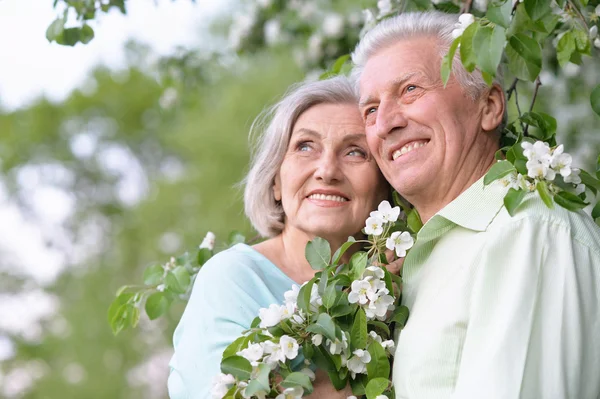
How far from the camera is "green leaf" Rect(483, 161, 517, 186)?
8.46ft

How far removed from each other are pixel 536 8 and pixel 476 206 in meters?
0.63

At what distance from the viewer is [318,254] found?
9.62 ft

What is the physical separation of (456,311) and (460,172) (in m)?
0.62

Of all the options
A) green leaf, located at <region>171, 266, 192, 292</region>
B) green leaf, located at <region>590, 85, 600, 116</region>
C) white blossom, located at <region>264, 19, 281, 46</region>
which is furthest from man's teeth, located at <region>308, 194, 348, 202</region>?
white blossom, located at <region>264, 19, 281, 46</region>

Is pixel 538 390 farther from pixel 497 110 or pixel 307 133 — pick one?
pixel 307 133

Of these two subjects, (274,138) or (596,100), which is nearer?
(596,100)

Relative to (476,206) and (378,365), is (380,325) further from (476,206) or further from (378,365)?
(476,206)

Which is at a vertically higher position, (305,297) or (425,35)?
(425,35)

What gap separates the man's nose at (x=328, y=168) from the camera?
11.0 ft

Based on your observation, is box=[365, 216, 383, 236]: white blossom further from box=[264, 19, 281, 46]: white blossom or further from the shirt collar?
box=[264, 19, 281, 46]: white blossom

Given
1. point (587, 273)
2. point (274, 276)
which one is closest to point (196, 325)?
point (274, 276)

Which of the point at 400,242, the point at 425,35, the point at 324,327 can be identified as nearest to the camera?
the point at 324,327

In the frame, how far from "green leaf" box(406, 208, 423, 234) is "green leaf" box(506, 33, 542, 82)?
2.83ft

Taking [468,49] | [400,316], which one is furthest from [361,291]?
[468,49]
